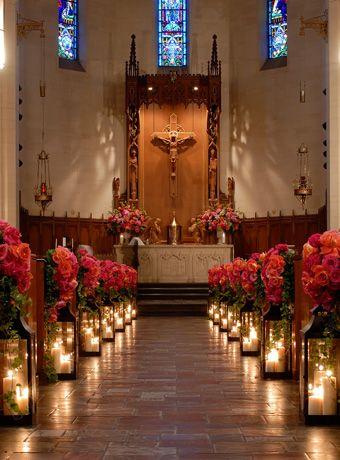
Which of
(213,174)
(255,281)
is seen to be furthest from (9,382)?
(213,174)

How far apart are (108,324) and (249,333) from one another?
300cm

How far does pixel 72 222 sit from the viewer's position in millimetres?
24688

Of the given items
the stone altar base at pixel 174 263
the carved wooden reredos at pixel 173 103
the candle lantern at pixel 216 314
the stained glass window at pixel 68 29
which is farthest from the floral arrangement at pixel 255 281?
the stained glass window at pixel 68 29

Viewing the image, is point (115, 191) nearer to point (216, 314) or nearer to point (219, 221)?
point (219, 221)

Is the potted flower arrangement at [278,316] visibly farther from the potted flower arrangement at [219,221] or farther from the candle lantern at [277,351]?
the potted flower arrangement at [219,221]

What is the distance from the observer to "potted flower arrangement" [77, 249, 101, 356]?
9.45m

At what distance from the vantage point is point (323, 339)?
5.81m

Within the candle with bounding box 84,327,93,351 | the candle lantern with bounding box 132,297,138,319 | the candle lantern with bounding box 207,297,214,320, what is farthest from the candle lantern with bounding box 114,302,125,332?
the candle with bounding box 84,327,93,351

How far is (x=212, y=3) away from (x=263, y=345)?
21088 mm

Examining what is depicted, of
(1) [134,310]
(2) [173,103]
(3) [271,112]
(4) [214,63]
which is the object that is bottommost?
(1) [134,310]

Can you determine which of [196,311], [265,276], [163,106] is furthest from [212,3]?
[265,276]

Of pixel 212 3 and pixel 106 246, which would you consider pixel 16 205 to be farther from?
pixel 212 3

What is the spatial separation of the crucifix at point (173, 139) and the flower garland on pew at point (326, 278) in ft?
65.9

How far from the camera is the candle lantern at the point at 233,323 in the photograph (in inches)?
497
